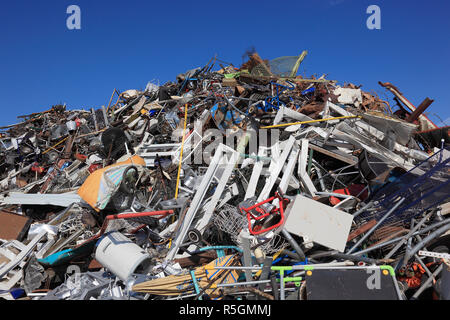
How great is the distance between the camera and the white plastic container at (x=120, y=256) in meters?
4.13

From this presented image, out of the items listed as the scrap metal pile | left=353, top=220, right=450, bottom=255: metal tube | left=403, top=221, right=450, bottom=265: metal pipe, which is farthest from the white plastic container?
left=403, top=221, right=450, bottom=265: metal pipe

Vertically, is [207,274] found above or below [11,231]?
below

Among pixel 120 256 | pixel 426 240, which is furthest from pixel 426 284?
pixel 120 256

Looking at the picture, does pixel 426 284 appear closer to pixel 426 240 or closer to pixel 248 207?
pixel 426 240

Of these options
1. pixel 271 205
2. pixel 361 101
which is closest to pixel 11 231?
pixel 271 205

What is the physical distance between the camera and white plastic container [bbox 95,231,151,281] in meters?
4.13

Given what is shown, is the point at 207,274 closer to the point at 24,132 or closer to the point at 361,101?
the point at 361,101

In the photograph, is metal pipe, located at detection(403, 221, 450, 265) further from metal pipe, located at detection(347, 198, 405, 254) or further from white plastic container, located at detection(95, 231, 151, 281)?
white plastic container, located at detection(95, 231, 151, 281)

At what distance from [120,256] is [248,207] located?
2.11m

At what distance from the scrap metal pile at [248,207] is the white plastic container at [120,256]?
20 millimetres

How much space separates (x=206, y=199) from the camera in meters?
5.31

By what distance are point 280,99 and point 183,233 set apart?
4.62m

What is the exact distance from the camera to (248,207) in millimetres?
4520

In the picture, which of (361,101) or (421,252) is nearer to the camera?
(421,252)
